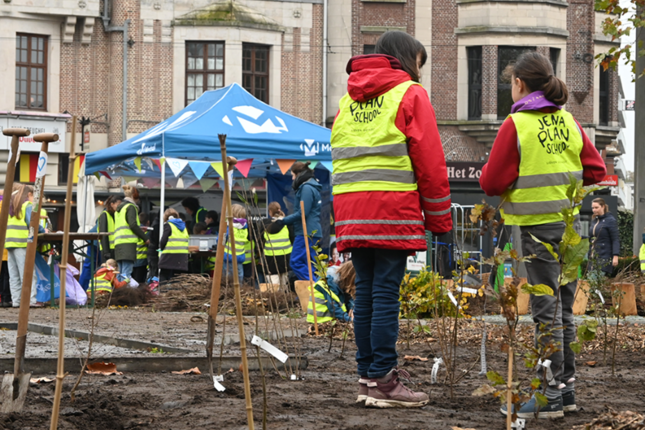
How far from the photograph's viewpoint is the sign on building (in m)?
27.3

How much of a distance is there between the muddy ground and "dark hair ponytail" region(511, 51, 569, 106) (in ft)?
3.99

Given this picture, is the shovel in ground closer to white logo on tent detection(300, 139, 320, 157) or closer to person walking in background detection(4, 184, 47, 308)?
person walking in background detection(4, 184, 47, 308)

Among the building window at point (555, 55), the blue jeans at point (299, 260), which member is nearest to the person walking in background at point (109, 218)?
the blue jeans at point (299, 260)

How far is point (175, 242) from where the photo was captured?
1463 cm

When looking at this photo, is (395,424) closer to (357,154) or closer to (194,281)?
(357,154)

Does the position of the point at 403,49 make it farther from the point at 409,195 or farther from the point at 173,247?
the point at 173,247

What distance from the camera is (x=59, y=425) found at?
3.79 meters

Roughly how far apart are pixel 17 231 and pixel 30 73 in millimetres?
16680

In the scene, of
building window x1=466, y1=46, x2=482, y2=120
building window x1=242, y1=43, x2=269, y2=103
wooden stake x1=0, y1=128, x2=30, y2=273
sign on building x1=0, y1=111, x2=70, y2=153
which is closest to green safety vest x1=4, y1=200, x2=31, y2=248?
wooden stake x1=0, y1=128, x2=30, y2=273

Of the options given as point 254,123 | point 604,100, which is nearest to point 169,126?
point 254,123

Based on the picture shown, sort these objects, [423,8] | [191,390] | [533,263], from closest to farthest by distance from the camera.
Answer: [533,263] < [191,390] < [423,8]

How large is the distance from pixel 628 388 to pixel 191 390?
2502mm

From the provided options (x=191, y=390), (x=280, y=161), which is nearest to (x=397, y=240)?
(x=191, y=390)

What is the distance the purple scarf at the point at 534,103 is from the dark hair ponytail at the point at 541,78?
0.08 ft
